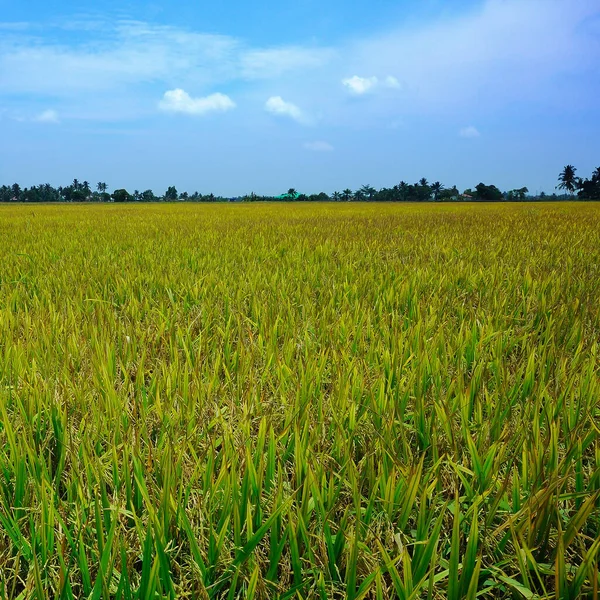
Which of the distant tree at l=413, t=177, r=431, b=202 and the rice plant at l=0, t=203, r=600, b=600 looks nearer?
the rice plant at l=0, t=203, r=600, b=600

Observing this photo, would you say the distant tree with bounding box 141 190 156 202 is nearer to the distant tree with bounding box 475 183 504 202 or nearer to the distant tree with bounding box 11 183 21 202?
the distant tree with bounding box 11 183 21 202

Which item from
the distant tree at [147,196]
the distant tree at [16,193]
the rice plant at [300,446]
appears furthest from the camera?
the distant tree at [16,193]

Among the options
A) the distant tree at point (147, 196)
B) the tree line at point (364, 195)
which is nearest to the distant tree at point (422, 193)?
the tree line at point (364, 195)

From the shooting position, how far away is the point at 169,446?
2.97ft

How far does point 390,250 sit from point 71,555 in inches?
164

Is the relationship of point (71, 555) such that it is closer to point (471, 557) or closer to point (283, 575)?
point (283, 575)

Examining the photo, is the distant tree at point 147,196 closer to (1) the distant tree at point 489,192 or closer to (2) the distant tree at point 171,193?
(2) the distant tree at point 171,193

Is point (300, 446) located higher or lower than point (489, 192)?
lower

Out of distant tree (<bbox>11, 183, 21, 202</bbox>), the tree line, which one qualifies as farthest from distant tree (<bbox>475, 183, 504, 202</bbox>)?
distant tree (<bbox>11, 183, 21, 202</bbox>)

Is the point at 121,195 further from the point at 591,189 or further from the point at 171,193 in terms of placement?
the point at 591,189

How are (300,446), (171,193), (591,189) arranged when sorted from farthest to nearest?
1. (171,193)
2. (591,189)
3. (300,446)

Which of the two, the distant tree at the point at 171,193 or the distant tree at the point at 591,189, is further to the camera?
the distant tree at the point at 171,193

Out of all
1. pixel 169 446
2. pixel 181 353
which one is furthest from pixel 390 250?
pixel 169 446

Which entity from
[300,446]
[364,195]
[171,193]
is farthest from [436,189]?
[300,446]
